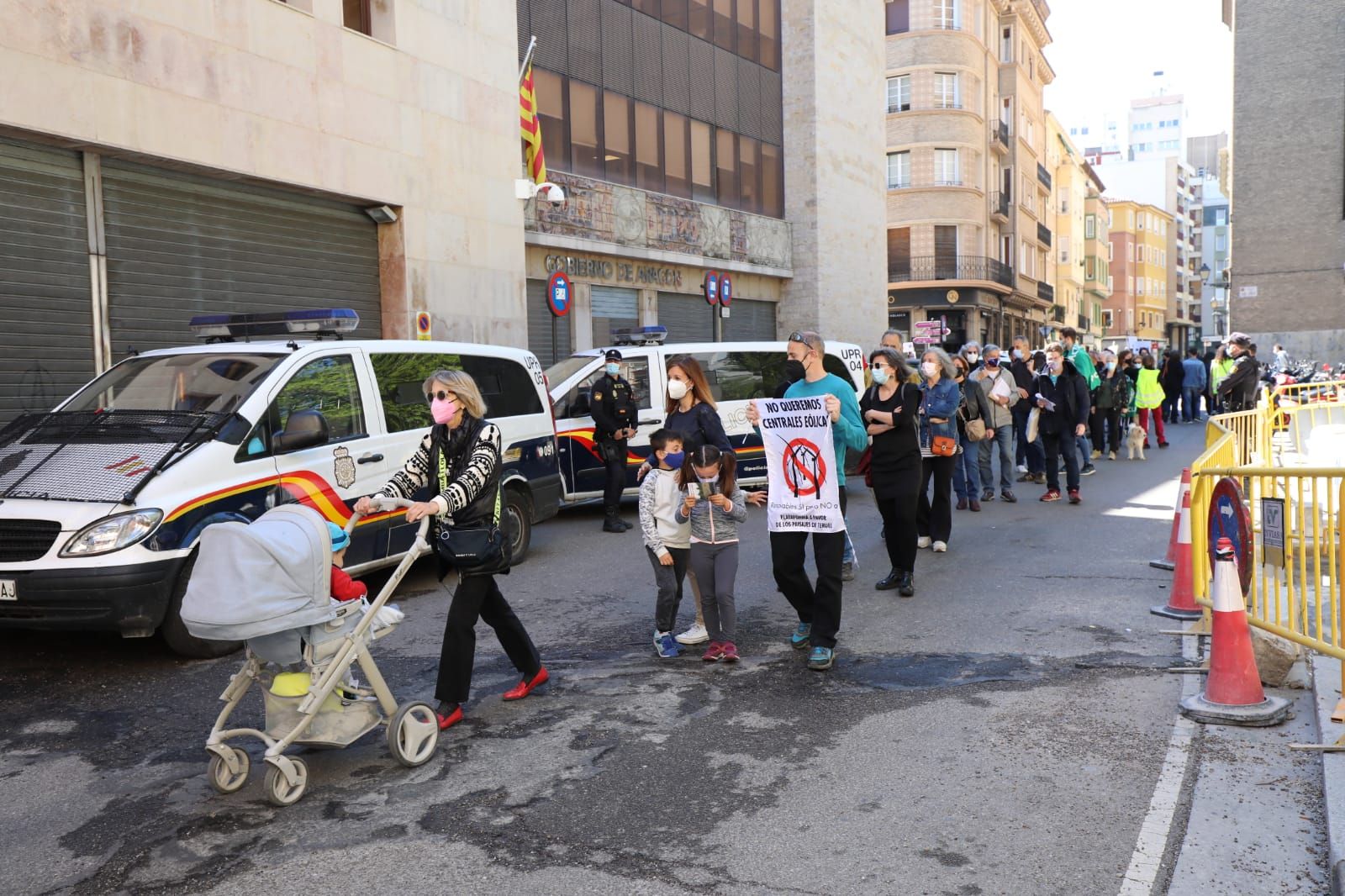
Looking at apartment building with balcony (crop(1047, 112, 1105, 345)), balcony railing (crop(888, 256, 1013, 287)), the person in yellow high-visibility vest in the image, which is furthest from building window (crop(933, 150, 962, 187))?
the person in yellow high-visibility vest

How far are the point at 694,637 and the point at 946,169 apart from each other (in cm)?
4219

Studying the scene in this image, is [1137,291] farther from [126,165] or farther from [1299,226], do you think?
[126,165]

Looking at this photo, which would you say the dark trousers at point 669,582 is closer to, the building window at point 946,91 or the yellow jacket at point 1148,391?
the yellow jacket at point 1148,391

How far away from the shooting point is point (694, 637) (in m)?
6.77

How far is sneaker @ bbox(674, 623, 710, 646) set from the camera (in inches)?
266

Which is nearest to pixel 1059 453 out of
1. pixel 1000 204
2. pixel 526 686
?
pixel 526 686

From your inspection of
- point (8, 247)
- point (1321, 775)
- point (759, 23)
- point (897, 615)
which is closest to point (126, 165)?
point (8, 247)

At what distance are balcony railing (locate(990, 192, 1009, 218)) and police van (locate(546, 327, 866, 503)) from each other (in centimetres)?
3751

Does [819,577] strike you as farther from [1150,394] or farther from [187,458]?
[1150,394]

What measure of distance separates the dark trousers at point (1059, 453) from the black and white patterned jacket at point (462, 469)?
365 inches

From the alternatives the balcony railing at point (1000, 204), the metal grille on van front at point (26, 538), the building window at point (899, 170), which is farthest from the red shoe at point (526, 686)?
the balcony railing at point (1000, 204)

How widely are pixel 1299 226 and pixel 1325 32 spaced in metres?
5.98

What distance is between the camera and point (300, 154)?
51.1ft

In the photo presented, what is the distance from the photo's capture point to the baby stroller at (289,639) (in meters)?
4.17
